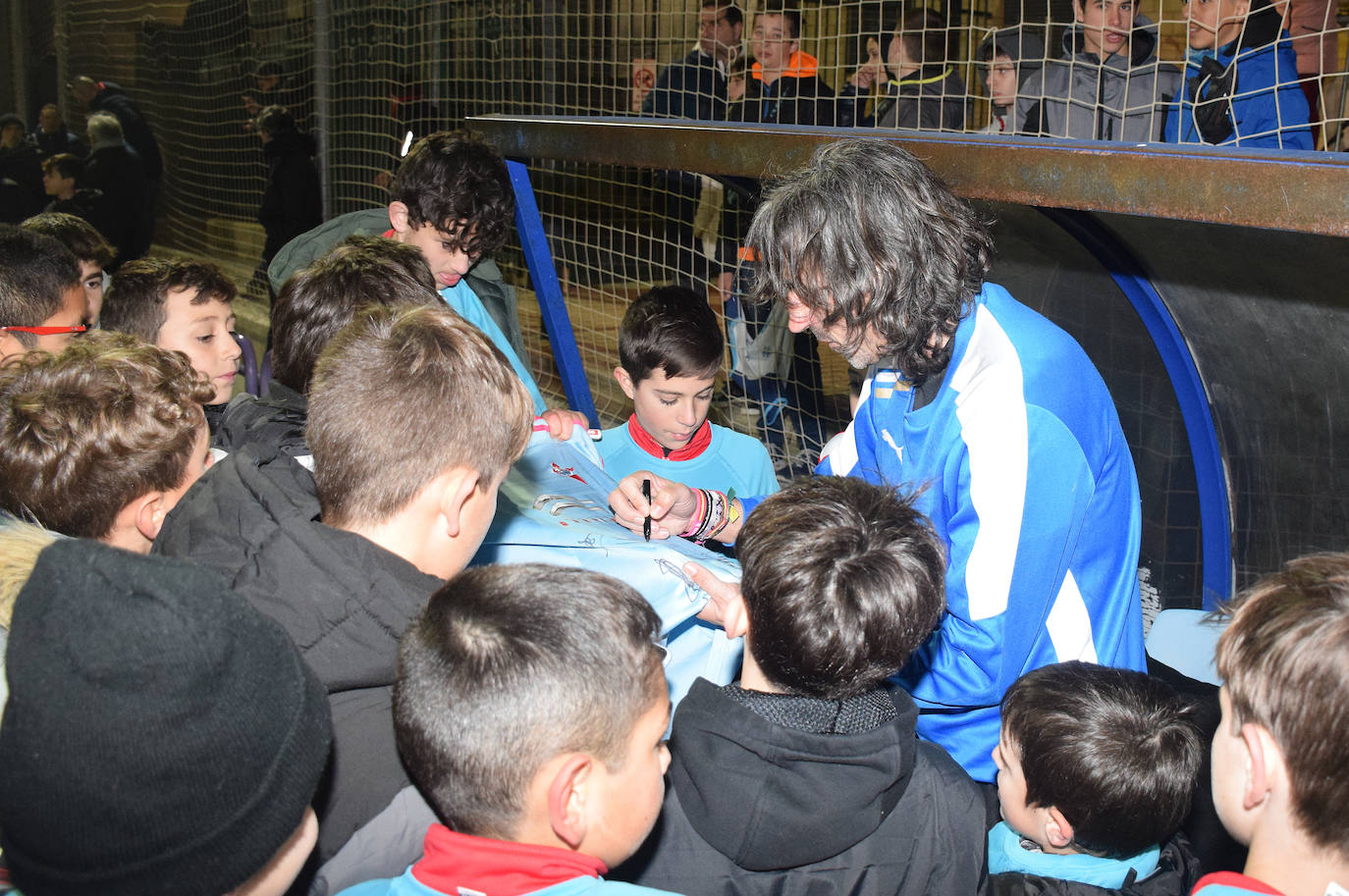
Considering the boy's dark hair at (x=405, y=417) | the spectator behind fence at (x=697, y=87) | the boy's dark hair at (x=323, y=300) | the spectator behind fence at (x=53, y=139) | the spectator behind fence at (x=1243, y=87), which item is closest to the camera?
the boy's dark hair at (x=405, y=417)

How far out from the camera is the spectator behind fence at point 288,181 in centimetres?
756

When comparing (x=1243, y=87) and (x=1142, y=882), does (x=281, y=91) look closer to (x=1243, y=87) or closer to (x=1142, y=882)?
(x=1243, y=87)

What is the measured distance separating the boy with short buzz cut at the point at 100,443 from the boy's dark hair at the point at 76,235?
190 cm

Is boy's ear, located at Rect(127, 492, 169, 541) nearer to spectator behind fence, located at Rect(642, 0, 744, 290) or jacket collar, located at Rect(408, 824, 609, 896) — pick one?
jacket collar, located at Rect(408, 824, 609, 896)

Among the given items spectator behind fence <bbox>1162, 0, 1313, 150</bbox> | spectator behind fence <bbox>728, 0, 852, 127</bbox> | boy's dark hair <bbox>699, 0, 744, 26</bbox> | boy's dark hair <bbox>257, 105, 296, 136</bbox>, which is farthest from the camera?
boy's dark hair <bbox>257, 105, 296, 136</bbox>

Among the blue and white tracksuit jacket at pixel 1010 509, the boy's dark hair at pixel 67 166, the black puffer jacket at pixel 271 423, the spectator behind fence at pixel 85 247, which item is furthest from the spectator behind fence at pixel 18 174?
the blue and white tracksuit jacket at pixel 1010 509

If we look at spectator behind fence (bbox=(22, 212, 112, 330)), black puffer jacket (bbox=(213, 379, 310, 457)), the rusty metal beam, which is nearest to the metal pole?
spectator behind fence (bbox=(22, 212, 112, 330))

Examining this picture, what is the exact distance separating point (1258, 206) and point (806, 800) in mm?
1116

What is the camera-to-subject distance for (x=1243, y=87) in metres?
3.98

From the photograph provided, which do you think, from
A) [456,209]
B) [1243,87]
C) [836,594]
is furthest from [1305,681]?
[1243,87]

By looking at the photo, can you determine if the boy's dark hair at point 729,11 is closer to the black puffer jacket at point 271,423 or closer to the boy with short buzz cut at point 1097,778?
the black puffer jacket at point 271,423

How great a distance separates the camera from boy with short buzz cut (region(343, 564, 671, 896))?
112 centimetres

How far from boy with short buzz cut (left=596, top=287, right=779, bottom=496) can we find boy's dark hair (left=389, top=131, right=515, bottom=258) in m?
0.53

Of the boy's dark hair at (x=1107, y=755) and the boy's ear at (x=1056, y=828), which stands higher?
the boy's dark hair at (x=1107, y=755)
